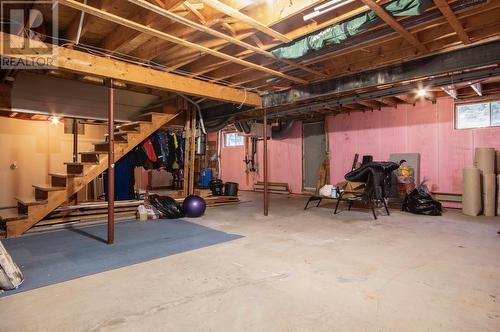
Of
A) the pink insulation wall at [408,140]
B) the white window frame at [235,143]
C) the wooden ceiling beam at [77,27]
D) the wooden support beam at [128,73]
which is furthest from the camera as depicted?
the white window frame at [235,143]

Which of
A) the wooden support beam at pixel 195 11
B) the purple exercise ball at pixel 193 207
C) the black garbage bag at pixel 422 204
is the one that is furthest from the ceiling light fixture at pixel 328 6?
the black garbage bag at pixel 422 204

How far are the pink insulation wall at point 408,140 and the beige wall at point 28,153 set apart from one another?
22.2 ft

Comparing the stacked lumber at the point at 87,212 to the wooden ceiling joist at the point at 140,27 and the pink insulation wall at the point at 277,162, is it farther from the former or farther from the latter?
the pink insulation wall at the point at 277,162

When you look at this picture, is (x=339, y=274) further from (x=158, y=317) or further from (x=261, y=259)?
(x=158, y=317)

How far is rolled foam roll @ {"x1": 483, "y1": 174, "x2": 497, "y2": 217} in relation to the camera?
5242 millimetres

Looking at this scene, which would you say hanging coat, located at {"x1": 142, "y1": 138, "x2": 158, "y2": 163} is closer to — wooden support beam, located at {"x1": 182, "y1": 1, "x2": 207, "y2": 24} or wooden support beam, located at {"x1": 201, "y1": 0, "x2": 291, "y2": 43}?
wooden support beam, located at {"x1": 182, "y1": 1, "x2": 207, "y2": 24}

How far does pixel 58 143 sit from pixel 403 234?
8406 mm

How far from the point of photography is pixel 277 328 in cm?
174

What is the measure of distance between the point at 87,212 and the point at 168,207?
1.42 meters

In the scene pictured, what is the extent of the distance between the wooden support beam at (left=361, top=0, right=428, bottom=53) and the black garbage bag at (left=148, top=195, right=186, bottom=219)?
4.34 m

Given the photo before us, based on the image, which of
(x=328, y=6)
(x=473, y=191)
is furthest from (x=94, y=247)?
(x=473, y=191)

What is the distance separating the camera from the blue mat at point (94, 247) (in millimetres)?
2693

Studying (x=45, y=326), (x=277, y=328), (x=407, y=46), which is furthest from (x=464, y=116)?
(x=45, y=326)

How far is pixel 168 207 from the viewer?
17.2 ft
